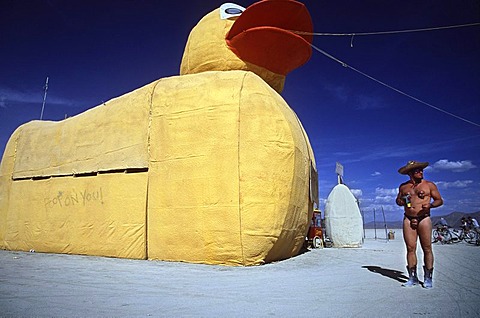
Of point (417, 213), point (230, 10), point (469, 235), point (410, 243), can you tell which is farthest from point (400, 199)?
point (469, 235)

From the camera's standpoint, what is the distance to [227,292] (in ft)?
14.5

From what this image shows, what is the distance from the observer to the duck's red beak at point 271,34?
8.65m

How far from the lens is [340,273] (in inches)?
248

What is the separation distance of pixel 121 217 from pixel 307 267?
4685 mm

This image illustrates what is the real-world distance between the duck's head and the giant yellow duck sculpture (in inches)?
1.1

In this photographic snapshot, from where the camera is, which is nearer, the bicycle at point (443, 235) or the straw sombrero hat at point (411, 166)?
the straw sombrero hat at point (411, 166)

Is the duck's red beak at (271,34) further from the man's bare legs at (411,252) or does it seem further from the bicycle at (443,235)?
the bicycle at (443,235)

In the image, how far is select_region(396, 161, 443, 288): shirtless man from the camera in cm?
488

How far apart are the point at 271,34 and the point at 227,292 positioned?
6.79 metres

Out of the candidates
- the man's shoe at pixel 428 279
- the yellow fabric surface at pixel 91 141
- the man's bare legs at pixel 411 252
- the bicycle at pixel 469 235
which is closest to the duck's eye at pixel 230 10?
the yellow fabric surface at pixel 91 141

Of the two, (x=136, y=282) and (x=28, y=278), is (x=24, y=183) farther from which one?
(x=136, y=282)

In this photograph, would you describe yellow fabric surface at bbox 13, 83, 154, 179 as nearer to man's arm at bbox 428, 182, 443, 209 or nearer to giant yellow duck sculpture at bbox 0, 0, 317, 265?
giant yellow duck sculpture at bbox 0, 0, 317, 265

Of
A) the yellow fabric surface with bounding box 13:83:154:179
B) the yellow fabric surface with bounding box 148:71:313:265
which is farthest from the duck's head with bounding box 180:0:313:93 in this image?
the yellow fabric surface with bounding box 13:83:154:179

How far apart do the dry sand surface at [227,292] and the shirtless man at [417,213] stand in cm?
31
